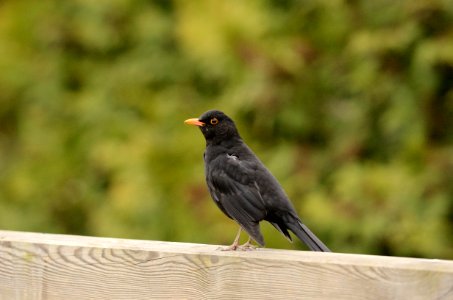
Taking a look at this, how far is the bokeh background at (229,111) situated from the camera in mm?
4484

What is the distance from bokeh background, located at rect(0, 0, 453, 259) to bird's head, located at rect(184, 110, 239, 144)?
1022 mm

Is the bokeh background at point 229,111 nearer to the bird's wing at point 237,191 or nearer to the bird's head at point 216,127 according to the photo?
the bird's head at point 216,127

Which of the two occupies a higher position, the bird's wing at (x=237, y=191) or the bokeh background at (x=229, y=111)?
the bokeh background at (x=229, y=111)

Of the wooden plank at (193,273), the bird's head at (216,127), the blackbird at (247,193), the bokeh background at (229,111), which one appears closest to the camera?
the wooden plank at (193,273)

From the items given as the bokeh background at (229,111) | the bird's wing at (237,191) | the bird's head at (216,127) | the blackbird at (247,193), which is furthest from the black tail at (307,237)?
the bokeh background at (229,111)

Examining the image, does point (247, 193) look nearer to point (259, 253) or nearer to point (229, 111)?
point (259, 253)

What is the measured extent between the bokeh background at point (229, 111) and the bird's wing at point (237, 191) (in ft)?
3.83

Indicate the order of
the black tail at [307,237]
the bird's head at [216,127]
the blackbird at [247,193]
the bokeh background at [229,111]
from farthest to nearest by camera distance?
the bokeh background at [229,111], the bird's head at [216,127], the blackbird at [247,193], the black tail at [307,237]

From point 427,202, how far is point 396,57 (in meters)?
0.84

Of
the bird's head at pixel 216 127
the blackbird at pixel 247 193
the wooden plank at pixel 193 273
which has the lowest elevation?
the wooden plank at pixel 193 273

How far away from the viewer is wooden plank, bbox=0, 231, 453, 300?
2.06 metres

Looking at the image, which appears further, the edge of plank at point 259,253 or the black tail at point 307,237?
the black tail at point 307,237

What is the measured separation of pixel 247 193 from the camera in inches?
134

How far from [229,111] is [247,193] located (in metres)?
1.76
